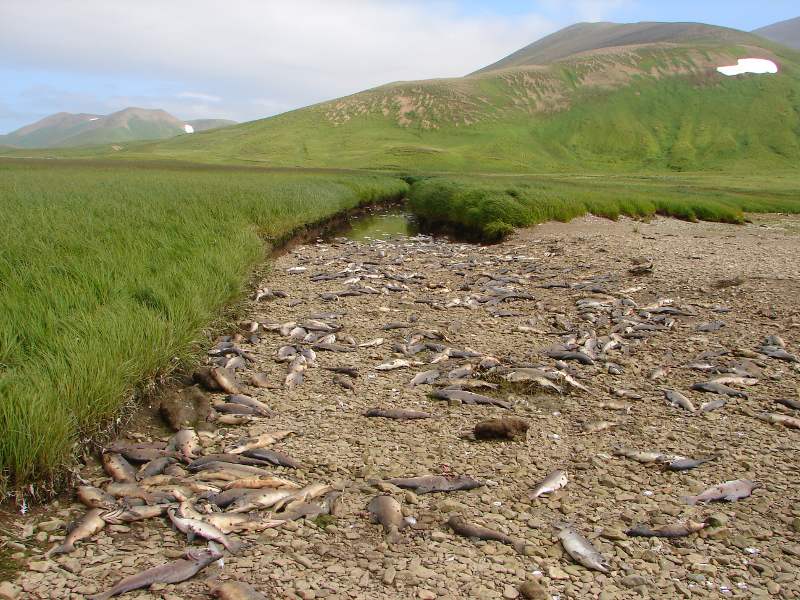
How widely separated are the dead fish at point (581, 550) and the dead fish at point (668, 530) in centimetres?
41

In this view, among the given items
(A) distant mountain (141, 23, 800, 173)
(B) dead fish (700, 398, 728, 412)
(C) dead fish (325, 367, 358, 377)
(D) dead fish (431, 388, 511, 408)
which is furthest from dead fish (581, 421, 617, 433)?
(A) distant mountain (141, 23, 800, 173)

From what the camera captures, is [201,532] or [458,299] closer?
[201,532]

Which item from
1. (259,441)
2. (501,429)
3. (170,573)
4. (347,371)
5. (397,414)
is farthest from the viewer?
(347,371)

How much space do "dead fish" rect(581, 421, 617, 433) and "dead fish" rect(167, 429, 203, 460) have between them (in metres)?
3.97

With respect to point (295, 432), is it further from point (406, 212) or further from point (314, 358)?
point (406, 212)

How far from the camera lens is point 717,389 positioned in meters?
7.44

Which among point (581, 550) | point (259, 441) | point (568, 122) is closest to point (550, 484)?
point (581, 550)

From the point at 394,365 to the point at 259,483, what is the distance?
11.7 ft

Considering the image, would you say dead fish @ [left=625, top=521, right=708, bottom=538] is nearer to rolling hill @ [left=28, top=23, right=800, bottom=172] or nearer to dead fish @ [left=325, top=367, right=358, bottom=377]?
dead fish @ [left=325, top=367, right=358, bottom=377]

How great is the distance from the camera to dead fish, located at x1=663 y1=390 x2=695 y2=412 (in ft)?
23.0

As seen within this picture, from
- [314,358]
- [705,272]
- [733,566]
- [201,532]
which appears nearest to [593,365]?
[314,358]

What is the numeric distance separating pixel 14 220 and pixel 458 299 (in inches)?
363

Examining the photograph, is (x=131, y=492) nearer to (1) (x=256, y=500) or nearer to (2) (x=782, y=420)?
(1) (x=256, y=500)

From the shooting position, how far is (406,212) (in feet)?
124
